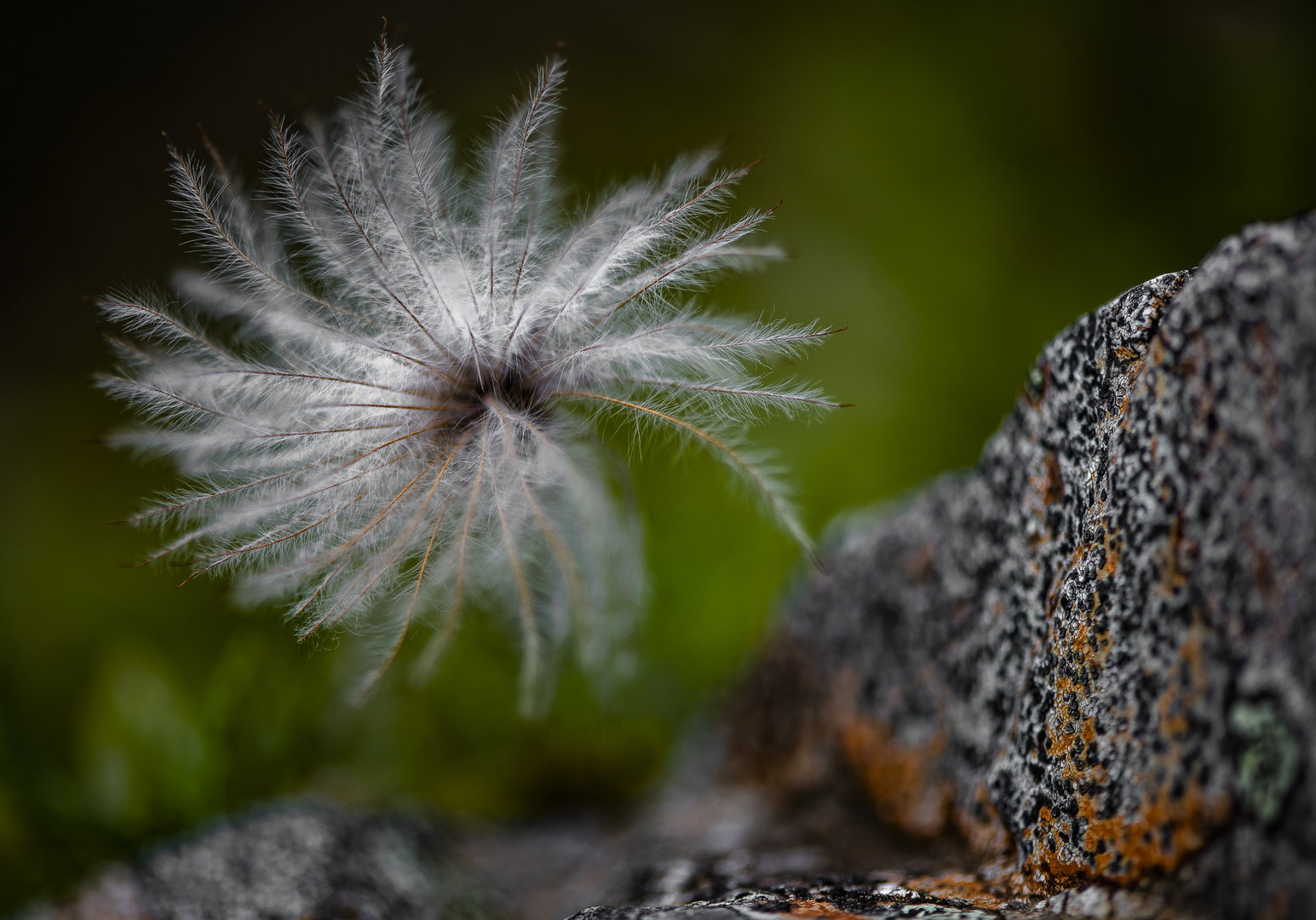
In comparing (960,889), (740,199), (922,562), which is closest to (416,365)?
(922,562)

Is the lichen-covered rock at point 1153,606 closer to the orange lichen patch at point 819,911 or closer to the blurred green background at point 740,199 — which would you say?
the orange lichen patch at point 819,911

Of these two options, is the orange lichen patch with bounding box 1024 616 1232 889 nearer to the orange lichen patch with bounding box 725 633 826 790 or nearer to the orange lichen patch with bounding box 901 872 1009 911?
the orange lichen patch with bounding box 901 872 1009 911

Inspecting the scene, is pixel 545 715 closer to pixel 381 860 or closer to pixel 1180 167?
pixel 381 860

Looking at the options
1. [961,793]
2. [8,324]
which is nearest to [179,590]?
[8,324]

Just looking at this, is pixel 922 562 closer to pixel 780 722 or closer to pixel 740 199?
pixel 780 722

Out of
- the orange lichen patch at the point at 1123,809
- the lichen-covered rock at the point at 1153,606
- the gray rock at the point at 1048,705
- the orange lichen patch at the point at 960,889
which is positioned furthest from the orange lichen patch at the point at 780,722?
the orange lichen patch at the point at 1123,809

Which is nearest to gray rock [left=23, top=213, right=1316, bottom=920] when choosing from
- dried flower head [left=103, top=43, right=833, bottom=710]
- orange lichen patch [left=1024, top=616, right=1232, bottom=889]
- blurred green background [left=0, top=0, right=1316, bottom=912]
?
orange lichen patch [left=1024, top=616, right=1232, bottom=889]
